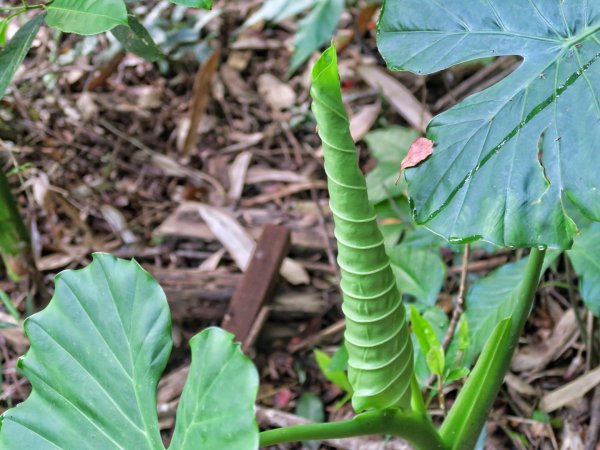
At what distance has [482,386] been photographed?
909 mm

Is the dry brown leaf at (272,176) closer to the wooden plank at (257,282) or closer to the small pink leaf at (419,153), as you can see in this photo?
the wooden plank at (257,282)

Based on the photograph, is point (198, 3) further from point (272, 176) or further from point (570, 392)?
point (272, 176)

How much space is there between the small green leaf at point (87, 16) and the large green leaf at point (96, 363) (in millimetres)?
256

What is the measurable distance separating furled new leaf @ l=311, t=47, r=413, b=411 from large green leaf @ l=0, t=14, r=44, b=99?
44 cm

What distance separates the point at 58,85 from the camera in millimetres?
2020

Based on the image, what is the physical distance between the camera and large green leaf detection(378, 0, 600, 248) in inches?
28.4

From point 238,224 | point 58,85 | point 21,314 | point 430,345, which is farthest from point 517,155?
point 58,85

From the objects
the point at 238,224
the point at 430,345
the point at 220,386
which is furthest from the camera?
the point at 238,224

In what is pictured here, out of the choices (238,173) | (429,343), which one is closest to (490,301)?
(429,343)

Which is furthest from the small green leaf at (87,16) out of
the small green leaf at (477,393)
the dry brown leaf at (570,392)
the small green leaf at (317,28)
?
the dry brown leaf at (570,392)

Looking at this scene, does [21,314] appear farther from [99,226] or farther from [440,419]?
[440,419]

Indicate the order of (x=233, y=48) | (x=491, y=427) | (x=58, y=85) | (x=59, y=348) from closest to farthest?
(x=59, y=348) → (x=491, y=427) → (x=58, y=85) → (x=233, y=48)

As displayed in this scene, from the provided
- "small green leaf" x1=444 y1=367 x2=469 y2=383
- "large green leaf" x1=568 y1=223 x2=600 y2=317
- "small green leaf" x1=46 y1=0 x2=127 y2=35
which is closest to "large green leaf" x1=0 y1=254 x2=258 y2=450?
"small green leaf" x1=46 y1=0 x2=127 y2=35

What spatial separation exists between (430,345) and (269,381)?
0.60 metres
